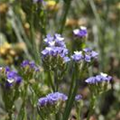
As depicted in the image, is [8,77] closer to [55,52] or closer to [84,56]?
[55,52]

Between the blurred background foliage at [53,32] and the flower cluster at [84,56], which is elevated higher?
the blurred background foliage at [53,32]

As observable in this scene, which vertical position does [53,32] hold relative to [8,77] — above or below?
above

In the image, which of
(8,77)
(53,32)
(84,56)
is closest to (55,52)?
(84,56)

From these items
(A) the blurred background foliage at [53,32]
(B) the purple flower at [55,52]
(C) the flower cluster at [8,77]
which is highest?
(A) the blurred background foliage at [53,32]

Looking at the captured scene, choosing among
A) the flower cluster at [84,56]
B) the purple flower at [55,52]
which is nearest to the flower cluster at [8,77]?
the purple flower at [55,52]

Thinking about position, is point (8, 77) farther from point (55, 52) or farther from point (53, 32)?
point (53, 32)

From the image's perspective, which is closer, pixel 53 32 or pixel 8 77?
pixel 8 77

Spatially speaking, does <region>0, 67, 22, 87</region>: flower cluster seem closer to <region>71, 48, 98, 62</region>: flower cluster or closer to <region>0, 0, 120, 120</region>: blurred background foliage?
<region>71, 48, 98, 62</region>: flower cluster

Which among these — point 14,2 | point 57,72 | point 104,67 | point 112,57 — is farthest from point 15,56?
point 57,72

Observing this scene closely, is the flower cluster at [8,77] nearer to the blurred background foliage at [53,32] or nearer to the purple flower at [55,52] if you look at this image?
the purple flower at [55,52]

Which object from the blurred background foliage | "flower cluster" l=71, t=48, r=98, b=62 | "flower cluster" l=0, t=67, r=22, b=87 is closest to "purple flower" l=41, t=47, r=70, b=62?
"flower cluster" l=71, t=48, r=98, b=62

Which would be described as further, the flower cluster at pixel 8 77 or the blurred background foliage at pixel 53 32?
the blurred background foliage at pixel 53 32
